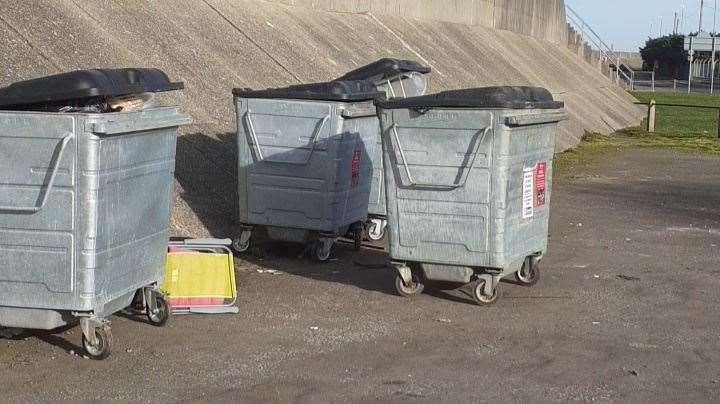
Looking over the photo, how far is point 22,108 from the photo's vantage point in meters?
6.65

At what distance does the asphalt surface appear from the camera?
243 inches

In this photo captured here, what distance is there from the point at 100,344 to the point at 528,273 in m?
3.59

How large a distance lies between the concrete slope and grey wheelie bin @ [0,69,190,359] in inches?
126

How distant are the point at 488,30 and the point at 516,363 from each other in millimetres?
26869

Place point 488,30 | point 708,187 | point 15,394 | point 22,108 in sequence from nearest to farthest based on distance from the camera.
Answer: point 15,394
point 22,108
point 708,187
point 488,30

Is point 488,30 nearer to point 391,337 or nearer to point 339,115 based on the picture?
point 339,115

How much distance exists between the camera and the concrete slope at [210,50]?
10.6m

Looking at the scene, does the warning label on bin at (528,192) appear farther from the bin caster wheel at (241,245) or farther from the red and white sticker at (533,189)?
the bin caster wheel at (241,245)

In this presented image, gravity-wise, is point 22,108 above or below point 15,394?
above

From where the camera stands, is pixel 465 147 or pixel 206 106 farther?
pixel 206 106

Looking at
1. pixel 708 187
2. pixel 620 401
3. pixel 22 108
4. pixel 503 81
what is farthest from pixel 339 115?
pixel 503 81

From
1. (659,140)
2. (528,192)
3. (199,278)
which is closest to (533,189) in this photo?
(528,192)

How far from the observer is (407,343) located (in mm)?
7168

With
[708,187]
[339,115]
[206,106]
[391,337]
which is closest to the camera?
[391,337]
